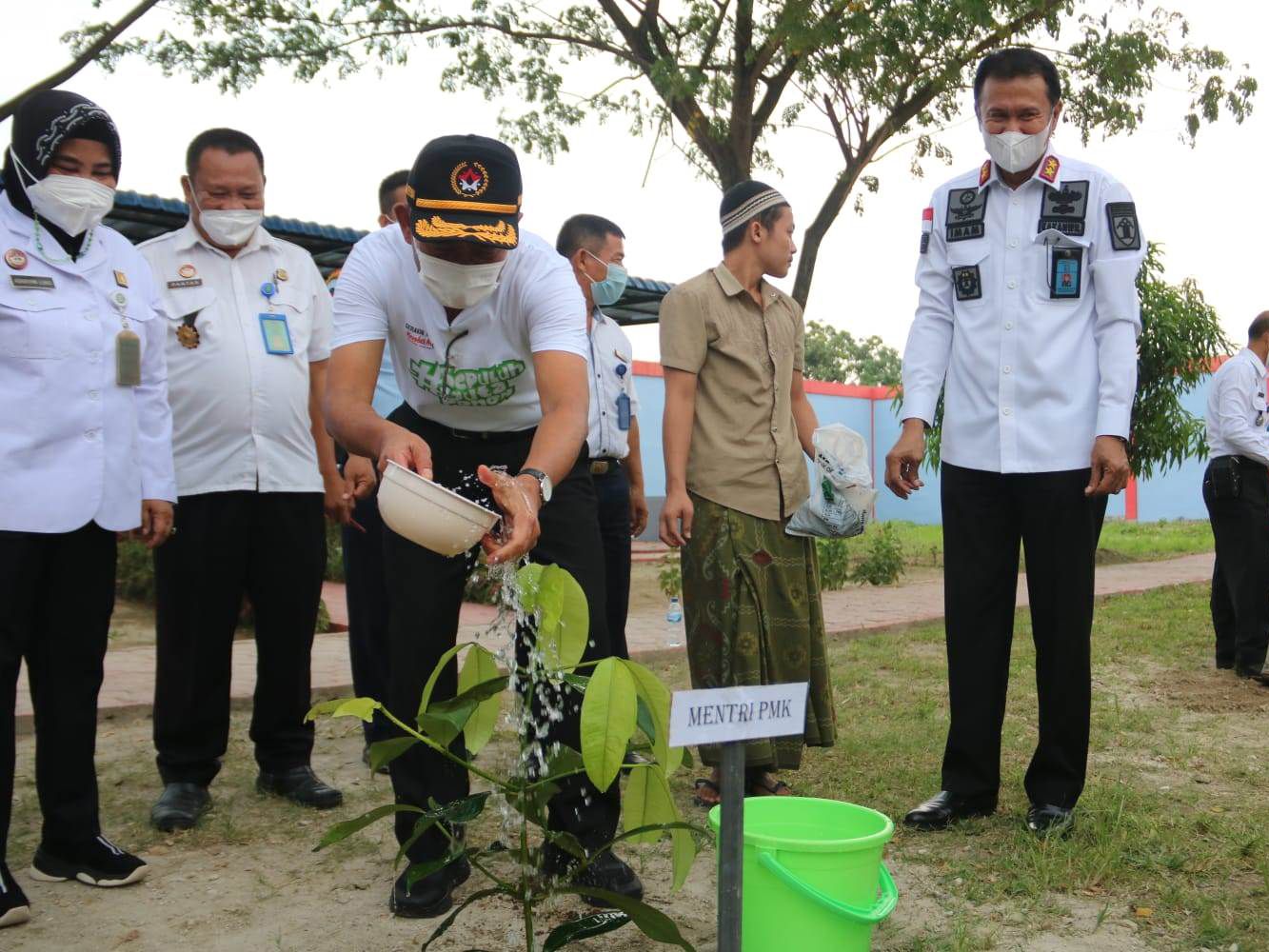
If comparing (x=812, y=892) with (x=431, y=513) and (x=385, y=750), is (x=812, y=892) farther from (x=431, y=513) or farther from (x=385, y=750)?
(x=431, y=513)

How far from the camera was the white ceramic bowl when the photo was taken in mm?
2154

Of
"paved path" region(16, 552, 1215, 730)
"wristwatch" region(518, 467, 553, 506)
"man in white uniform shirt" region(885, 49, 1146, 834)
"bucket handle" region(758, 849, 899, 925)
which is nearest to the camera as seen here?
"bucket handle" region(758, 849, 899, 925)

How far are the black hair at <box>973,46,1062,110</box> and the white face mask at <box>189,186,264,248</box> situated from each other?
223cm

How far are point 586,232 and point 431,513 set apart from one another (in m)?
2.96

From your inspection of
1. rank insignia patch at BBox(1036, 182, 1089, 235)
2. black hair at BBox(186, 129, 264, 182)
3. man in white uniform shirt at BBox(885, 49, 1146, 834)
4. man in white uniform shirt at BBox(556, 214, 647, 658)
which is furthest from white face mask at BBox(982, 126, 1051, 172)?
black hair at BBox(186, 129, 264, 182)

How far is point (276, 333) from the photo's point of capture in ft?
12.7

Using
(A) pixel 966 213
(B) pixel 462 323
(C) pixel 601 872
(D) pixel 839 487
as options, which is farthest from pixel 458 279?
(A) pixel 966 213

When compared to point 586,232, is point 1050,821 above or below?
below

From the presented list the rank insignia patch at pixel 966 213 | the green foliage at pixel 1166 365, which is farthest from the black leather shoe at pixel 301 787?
the green foliage at pixel 1166 365

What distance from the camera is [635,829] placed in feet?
6.80

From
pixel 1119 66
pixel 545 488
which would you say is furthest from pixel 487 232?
pixel 1119 66

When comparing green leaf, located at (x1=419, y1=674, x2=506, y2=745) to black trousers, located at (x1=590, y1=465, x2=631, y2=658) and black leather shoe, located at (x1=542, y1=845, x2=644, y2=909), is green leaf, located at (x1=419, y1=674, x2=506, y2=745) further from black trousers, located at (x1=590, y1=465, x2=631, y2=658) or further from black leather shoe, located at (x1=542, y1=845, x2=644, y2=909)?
black trousers, located at (x1=590, y1=465, x2=631, y2=658)

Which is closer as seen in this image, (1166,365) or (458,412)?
(458,412)

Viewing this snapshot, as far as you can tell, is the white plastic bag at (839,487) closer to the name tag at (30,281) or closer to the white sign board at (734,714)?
the white sign board at (734,714)
